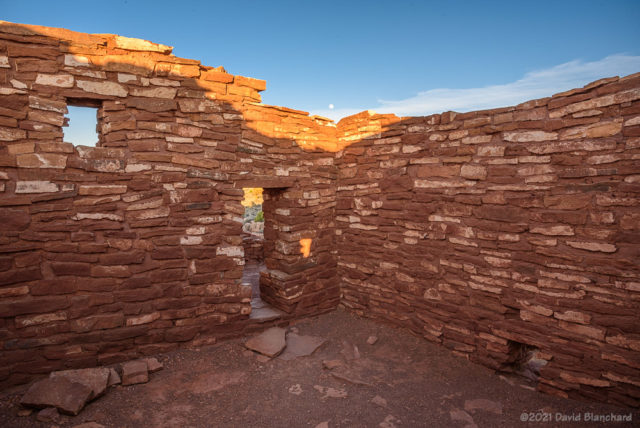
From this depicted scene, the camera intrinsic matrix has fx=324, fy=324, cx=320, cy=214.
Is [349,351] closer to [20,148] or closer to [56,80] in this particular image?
[20,148]

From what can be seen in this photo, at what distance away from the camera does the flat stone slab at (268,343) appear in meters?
4.35

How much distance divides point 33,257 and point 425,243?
15.7 feet

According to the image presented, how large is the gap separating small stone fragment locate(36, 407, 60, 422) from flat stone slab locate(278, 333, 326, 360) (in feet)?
7.66

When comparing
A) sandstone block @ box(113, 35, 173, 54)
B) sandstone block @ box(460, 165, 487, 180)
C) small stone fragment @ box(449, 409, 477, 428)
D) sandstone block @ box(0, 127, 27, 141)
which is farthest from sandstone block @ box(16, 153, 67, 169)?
small stone fragment @ box(449, 409, 477, 428)

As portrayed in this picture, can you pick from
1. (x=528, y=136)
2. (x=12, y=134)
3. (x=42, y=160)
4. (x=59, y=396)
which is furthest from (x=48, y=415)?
(x=528, y=136)

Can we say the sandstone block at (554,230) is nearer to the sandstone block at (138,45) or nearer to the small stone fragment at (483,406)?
the small stone fragment at (483,406)

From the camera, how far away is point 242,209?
15.4 feet

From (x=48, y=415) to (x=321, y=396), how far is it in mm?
2585

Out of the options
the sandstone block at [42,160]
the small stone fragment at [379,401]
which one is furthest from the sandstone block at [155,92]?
the small stone fragment at [379,401]

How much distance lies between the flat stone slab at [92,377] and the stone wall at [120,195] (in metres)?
0.35

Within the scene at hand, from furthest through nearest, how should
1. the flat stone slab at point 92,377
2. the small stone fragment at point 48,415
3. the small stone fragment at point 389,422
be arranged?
the flat stone slab at point 92,377 → the small stone fragment at point 389,422 → the small stone fragment at point 48,415

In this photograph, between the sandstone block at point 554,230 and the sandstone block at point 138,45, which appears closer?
the sandstone block at point 554,230

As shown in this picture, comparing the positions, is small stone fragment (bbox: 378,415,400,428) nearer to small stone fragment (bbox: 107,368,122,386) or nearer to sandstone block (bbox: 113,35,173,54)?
small stone fragment (bbox: 107,368,122,386)

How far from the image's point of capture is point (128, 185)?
3939 millimetres
